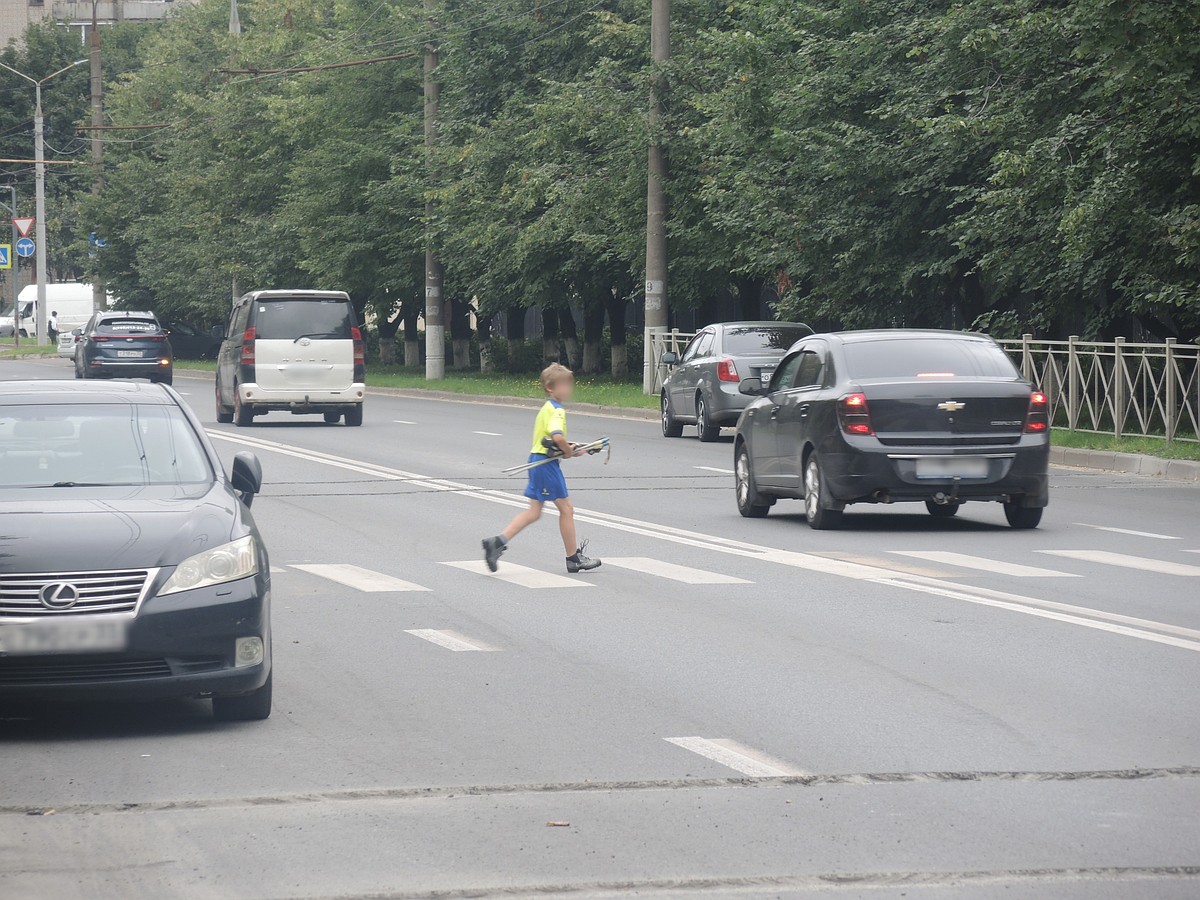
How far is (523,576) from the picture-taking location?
1288 centimetres

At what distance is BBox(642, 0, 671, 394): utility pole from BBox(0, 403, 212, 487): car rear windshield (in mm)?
27188

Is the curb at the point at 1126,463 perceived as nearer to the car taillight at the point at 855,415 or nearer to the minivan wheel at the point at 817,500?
the minivan wheel at the point at 817,500

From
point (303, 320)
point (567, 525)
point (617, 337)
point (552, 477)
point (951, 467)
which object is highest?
point (303, 320)

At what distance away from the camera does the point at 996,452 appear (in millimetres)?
15094

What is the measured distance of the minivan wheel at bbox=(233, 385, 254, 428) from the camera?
3095 centimetres

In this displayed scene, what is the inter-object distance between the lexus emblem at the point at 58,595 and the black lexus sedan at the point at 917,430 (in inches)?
337

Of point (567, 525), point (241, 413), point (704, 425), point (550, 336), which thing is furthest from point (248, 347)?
point (550, 336)

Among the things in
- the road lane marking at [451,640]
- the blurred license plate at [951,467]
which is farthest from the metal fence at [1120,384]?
the road lane marking at [451,640]

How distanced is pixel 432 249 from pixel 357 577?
3432cm

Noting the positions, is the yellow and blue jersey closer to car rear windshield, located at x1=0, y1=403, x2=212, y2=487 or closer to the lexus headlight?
car rear windshield, located at x1=0, y1=403, x2=212, y2=487

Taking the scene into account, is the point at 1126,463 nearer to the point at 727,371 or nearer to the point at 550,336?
the point at 727,371

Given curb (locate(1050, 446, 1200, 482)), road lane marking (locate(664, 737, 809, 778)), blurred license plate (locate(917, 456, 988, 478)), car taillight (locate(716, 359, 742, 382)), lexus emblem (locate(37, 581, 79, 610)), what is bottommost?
curb (locate(1050, 446, 1200, 482))

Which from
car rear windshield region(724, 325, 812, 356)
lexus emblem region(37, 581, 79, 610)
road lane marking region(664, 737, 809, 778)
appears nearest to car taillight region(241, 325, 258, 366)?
car rear windshield region(724, 325, 812, 356)

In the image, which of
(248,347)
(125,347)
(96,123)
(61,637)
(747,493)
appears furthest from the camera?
(96,123)
